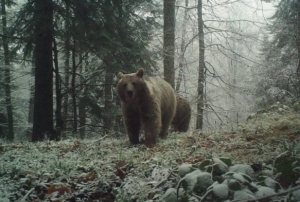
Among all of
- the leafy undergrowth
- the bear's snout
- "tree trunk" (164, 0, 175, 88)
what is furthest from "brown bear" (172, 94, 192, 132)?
the leafy undergrowth

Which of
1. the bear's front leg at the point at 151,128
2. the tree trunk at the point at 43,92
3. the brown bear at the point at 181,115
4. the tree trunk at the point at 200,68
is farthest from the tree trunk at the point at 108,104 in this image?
the bear's front leg at the point at 151,128

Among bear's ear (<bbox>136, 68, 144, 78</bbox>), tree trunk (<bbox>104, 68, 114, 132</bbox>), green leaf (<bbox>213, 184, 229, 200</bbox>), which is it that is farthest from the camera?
tree trunk (<bbox>104, 68, 114, 132</bbox>)

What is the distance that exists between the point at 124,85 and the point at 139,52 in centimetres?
398

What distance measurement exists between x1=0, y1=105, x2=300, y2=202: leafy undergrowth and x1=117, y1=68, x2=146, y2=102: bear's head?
76.6 inches

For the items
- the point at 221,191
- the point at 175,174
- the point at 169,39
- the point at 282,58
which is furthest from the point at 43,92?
the point at 282,58

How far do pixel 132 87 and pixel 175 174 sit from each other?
421cm

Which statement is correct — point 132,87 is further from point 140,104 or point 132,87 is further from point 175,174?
point 175,174

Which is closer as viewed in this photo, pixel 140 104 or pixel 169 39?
pixel 140 104

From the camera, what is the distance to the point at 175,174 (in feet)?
11.1

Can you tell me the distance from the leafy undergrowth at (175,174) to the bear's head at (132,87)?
1.95m

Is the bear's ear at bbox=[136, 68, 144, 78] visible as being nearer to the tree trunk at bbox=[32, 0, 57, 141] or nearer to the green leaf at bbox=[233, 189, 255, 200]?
the tree trunk at bbox=[32, 0, 57, 141]

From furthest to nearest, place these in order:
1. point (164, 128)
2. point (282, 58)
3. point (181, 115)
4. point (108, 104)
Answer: point (282, 58) < point (108, 104) < point (181, 115) < point (164, 128)

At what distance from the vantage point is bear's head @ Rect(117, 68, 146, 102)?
24.4 feet

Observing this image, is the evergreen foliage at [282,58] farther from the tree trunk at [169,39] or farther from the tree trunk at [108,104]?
the tree trunk at [108,104]
